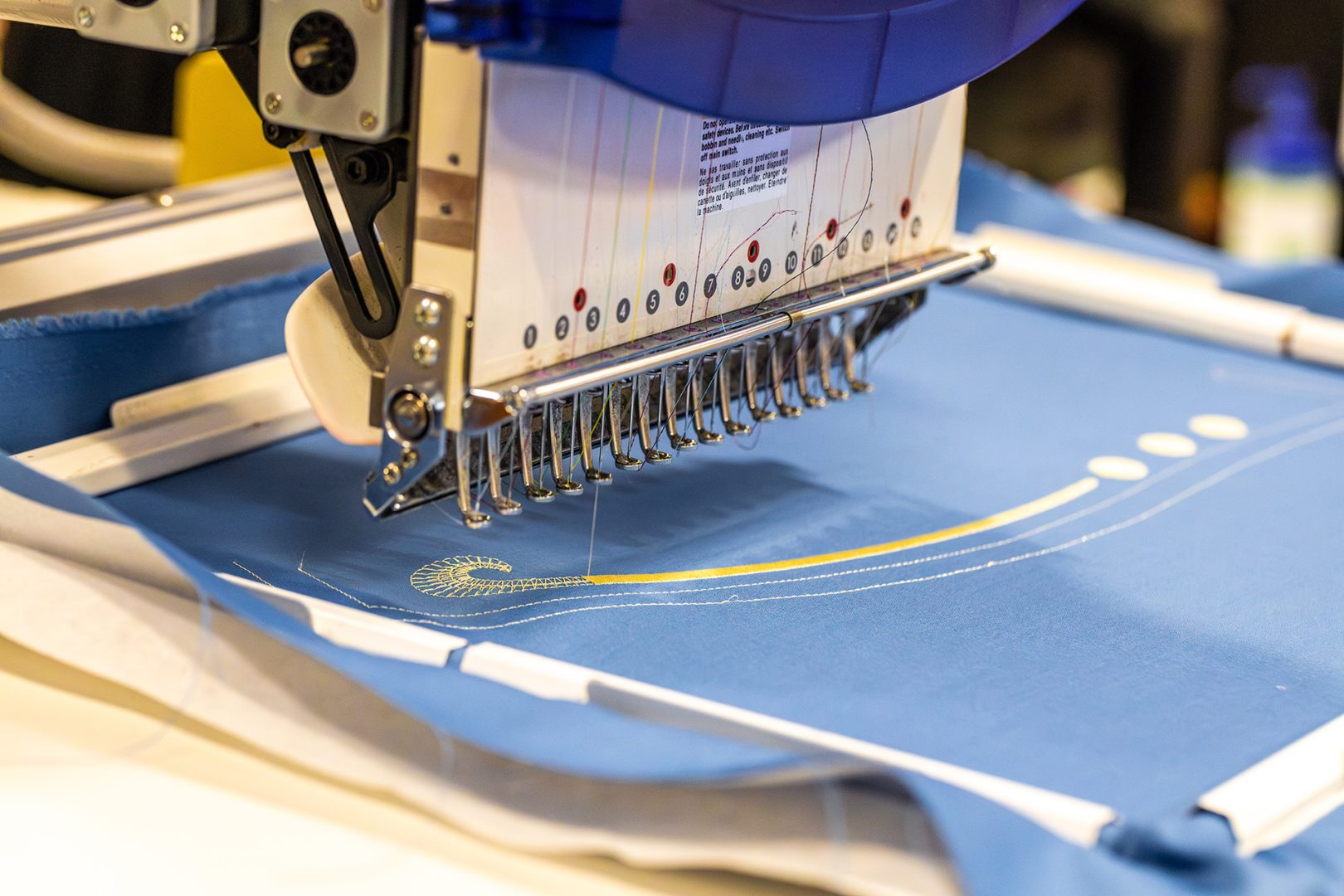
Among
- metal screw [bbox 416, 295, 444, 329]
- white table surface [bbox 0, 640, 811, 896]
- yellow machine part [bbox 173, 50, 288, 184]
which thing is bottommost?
white table surface [bbox 0, 640, 811, 896]

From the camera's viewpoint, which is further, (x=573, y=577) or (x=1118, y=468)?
(x=1118, y=468)

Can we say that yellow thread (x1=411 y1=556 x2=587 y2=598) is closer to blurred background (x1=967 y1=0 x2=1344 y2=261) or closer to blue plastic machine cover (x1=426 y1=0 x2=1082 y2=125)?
blue plastic machine cover (x1=426 y1=0 x2=1082 y2=125)

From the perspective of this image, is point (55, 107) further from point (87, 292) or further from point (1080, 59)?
point (1080, 59)

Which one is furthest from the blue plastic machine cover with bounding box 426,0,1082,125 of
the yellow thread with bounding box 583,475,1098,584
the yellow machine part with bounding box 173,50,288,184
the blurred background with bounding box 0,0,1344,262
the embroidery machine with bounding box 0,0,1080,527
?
the blurred background with bounding box 0,0,1344,262

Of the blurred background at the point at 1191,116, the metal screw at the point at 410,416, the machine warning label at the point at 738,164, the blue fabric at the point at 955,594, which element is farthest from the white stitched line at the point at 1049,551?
the blurred background at the point at 1191,116

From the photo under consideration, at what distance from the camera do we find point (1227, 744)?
87 centimetres

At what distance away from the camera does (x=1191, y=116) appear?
3.18 m

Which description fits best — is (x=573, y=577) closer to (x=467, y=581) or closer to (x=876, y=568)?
(x=467, y=581)

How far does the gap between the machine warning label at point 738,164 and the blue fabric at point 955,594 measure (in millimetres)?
226

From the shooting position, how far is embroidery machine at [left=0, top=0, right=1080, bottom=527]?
0.84m

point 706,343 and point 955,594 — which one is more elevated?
point 706,343

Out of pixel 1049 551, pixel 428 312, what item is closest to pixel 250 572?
pixel 428 312

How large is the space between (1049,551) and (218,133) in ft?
3.82

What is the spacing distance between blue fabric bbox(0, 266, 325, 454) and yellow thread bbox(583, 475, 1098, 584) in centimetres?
41
